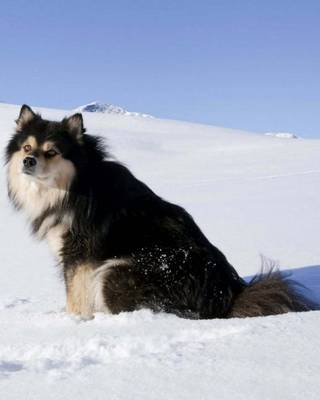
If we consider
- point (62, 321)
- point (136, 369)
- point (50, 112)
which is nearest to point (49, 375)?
point (136, 369)

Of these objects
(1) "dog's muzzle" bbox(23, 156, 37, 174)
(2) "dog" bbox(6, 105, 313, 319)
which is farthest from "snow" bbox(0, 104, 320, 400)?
(1) "dog's muzzle" bbox(23, 156, 37, 174)

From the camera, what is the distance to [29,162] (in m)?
3.99

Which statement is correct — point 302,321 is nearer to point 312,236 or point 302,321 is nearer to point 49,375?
point 49,375

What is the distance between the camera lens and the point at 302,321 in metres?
2.60

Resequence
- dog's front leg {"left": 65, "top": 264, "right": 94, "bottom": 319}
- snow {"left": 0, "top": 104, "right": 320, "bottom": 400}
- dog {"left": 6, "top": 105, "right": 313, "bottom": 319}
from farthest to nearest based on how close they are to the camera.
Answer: dog's front leg {"left": 65, "top": 264, "right": 94, "bottom": 319} → dog {"left": 6, "top": 105, "right": 313, "bottom": 319} → snow {"left": 0, "top": 104, "right": 320, "bottom": 400}

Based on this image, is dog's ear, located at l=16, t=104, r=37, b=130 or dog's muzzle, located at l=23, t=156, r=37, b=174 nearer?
dog's muzzle, located at l=23, t=156, r=37, b=174

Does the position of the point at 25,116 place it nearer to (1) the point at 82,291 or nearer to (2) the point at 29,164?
(2) the point at 29,164

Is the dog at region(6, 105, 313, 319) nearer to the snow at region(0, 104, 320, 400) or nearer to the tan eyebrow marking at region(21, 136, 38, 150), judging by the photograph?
the tan eyebrow marking at region(21, 136, 38, 150)

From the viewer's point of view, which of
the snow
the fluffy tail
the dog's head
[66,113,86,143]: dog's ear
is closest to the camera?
the snow

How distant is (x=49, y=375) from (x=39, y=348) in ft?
2.07

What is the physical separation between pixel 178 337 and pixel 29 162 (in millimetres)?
2000

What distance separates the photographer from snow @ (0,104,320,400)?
1.89 meters

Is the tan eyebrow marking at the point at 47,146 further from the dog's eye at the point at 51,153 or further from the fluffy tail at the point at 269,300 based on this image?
the fluffy tail at the point at 269,300

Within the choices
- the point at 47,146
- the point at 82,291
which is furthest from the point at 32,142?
the point at 82,291
